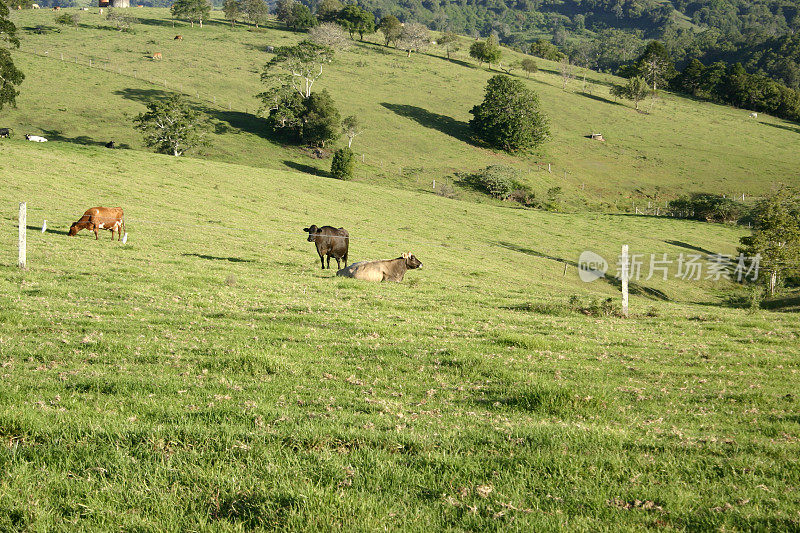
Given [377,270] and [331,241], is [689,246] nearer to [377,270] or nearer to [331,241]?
[331,241]

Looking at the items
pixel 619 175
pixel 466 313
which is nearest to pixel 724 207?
pixel 619 175

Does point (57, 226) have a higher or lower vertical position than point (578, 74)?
lower

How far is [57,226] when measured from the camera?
28.0 meters

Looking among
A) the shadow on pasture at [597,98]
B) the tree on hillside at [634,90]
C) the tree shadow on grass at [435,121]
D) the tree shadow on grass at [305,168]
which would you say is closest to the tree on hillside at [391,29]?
the tree shadow on grass at [435,121]

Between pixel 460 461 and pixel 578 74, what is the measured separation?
17954cm

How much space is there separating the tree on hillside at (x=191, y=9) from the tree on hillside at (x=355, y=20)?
38043mm

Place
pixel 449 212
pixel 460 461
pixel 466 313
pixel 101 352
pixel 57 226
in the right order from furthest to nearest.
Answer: pixel 449 212
pixel 57 226
pixel 466 313
pixel 101 352
pixel 460 461

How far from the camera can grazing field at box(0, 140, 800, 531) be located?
5.12 meters

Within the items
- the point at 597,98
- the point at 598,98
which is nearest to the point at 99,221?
the point at 597,98

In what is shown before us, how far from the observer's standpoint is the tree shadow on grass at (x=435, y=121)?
104562 mm

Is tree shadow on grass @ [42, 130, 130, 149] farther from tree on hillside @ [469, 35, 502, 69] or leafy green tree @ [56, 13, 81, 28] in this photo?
tree on hillside @ [469, 35, 502, 69]

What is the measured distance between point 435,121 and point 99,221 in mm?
88695

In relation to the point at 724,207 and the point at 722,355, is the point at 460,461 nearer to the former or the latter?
the point at 722,355

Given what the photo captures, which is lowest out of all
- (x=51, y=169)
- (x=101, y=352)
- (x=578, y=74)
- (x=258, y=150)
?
(x=101, y=352)
